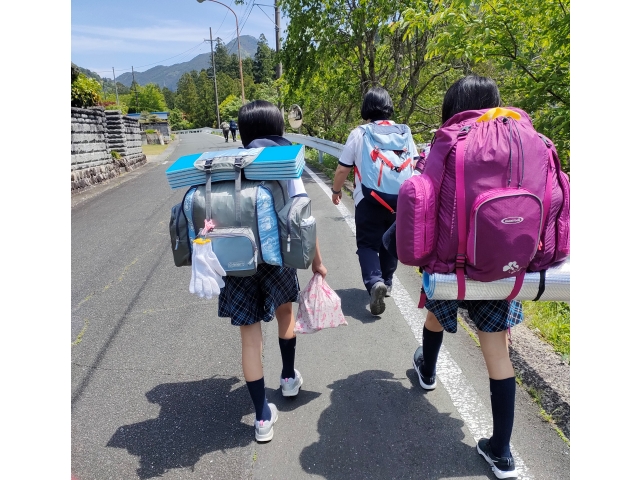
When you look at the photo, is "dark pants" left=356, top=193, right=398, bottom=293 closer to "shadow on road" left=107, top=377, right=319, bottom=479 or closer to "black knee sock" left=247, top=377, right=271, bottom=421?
"shadow on road" left=107, top=377, right=319, bottom=479

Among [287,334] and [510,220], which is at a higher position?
[510,220]

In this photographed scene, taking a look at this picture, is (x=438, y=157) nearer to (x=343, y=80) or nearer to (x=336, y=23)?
(x=336, y=23)

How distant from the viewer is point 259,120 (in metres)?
2.51

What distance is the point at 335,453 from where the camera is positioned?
2.39m

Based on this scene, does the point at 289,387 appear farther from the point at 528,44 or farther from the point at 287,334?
the point at 528,44

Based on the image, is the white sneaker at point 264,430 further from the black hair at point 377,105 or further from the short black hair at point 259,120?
the black hair at point 377,105

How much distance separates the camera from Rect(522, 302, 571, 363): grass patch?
3146 millimetres

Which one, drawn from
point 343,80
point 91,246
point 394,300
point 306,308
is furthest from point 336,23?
point 306,308

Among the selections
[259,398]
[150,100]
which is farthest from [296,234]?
[150,100]

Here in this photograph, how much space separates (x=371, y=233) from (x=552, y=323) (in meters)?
1.50

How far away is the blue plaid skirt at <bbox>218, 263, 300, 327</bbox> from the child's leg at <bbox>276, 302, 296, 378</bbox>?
173mm

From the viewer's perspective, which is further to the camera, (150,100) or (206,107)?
(206,107)

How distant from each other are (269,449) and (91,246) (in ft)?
16.2

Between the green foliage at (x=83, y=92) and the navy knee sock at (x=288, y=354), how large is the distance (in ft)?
40.5
